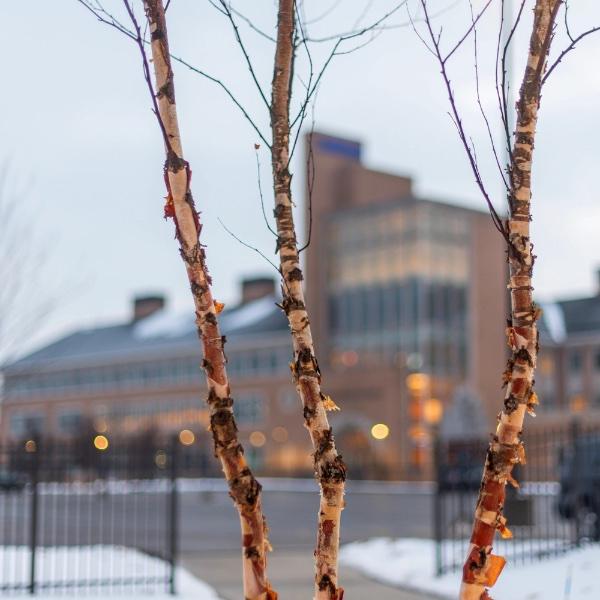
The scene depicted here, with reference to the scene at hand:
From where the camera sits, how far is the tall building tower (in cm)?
6706

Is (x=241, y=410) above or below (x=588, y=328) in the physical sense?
below

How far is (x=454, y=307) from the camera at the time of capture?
6812 centimetres

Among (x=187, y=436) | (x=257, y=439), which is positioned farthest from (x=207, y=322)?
(x=187, y=436)

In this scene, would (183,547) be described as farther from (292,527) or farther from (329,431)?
(329,431)

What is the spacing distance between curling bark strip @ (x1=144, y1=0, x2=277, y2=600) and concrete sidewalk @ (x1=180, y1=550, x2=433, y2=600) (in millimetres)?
8082

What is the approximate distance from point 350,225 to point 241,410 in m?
19.1

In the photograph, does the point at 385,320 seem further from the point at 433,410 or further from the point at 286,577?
the point at 286,577

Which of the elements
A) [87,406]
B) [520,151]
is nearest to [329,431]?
[520,151]

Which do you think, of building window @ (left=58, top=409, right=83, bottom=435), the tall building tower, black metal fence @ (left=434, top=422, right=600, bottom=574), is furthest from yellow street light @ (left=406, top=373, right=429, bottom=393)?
black metal fence @ (left=434, top=422, right=600, bottom=574)

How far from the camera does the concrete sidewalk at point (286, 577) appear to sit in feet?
40.8

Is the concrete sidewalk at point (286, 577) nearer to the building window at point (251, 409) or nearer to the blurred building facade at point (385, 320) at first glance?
the blurred building facade at point (385, 320)

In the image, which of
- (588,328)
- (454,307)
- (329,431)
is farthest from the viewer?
(588,328)

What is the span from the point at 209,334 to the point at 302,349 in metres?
0.38

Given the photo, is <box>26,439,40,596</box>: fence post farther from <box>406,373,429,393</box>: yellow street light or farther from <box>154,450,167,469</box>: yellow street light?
<box>406,373,429,393</box>: yellow street light
